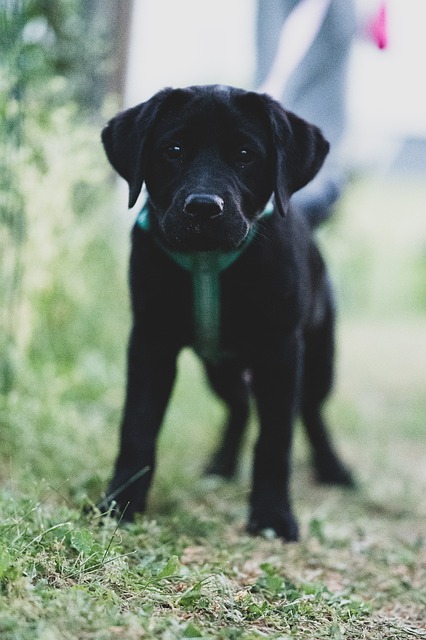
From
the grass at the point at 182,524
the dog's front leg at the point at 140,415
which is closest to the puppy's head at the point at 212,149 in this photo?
the dog's front leg at the point at 140,415

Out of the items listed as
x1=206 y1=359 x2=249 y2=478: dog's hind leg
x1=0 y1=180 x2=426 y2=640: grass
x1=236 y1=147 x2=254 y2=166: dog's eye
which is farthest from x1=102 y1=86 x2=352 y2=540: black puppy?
x1=206 y1=359 x2=249 y2=478: dog's hind leg

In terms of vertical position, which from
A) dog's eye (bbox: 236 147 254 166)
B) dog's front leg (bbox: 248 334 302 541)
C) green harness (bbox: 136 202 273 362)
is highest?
dog's eye (bbox: 236 147 254 166)

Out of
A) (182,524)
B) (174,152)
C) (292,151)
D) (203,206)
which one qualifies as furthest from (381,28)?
(182,524)

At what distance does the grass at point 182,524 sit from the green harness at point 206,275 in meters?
0.62

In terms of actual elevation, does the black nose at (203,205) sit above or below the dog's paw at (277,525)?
above

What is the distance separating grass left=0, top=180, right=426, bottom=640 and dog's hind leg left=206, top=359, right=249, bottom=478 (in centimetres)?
9

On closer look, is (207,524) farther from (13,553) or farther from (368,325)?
(368,325)

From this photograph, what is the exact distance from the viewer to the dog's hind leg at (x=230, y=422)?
398 centimetres

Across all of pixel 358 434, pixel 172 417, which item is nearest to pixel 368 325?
pixel 358 434

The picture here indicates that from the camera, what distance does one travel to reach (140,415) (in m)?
2.90

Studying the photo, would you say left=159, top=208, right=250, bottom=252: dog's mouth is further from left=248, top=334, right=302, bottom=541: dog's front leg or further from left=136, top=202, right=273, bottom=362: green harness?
left=248, top=334, right=302, bottom=541: dog's front leg

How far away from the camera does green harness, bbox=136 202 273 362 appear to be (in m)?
2.78

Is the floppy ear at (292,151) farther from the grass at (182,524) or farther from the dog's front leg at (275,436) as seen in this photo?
the grass at (182,524)

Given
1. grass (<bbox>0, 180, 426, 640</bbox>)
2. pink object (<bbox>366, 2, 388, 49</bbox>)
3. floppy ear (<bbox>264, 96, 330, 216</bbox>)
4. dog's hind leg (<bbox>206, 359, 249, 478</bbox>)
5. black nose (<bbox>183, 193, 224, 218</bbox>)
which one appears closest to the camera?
grass (<bbox>0, 180, 426, 640</bbox>)
